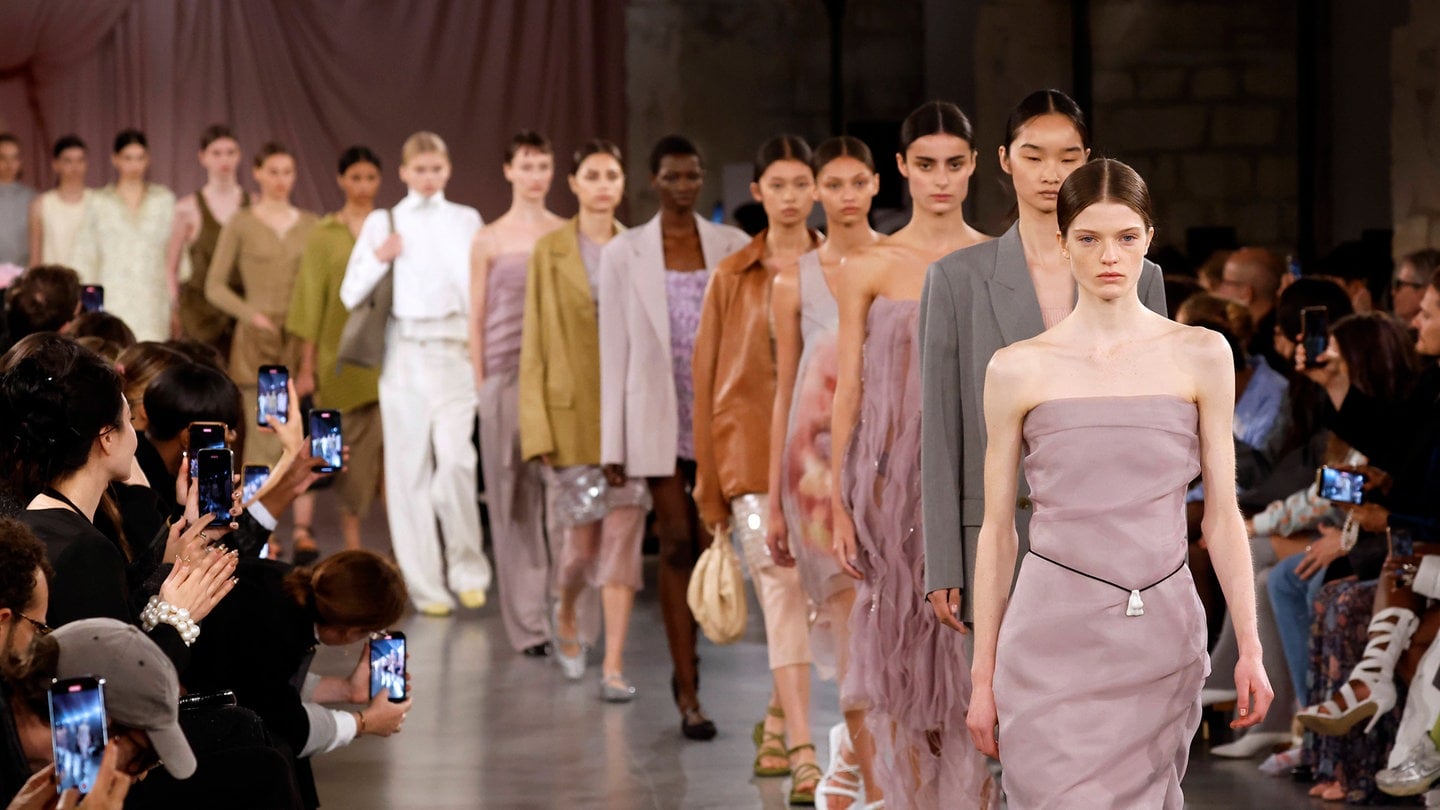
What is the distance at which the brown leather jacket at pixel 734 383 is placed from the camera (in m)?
5.23

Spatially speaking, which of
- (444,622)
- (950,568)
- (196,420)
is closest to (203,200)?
(444,622)

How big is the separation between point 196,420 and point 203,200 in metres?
5.15

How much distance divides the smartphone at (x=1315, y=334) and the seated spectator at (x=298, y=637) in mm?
2440

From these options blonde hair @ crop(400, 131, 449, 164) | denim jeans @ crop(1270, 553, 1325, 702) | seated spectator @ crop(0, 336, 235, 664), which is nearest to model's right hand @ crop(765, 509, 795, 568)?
denim jeans @ crop(1270, 553, 1325, 702)

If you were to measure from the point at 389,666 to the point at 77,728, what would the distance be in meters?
1.42

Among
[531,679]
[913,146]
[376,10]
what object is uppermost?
[376,10]

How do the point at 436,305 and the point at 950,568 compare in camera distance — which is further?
the point at 436,305

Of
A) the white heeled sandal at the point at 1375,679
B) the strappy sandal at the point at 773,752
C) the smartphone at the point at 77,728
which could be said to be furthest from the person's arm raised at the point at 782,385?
the smartphone at the point at 77,728

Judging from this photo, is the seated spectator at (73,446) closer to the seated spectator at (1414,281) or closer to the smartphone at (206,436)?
the smartphone at (206,436)

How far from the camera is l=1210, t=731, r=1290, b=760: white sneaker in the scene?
525 centimetres

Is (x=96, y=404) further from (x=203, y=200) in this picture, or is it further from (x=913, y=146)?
(x=203, y=200)

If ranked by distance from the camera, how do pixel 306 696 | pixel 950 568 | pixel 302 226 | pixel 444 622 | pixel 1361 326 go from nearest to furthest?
pixel 950 568 → pixel 306 696 → pixel 1361 326 → pixel 444 622 → pixel 302 226

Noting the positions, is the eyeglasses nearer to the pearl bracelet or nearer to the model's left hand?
the pearl bracelet

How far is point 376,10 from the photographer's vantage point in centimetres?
1249
